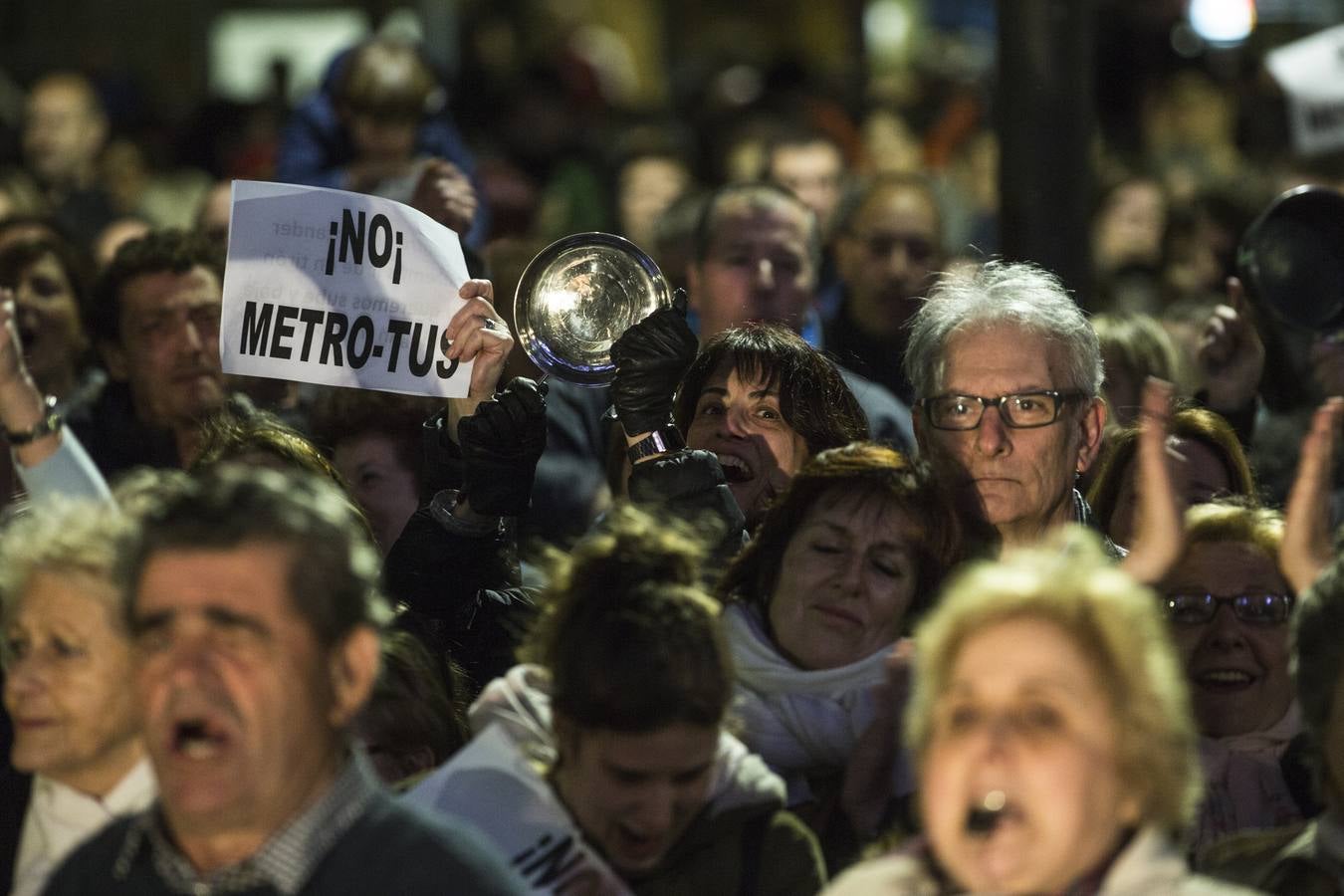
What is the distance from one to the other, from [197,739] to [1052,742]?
118 cm

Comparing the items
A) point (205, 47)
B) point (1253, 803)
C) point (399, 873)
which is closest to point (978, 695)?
point (399, 873)

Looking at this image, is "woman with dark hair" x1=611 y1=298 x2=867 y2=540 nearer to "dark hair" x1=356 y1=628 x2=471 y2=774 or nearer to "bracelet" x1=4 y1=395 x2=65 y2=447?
"dark hair" x1=356 y1=628 x2=471 y2=774

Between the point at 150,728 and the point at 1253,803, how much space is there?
2.17m

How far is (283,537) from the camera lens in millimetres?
3408

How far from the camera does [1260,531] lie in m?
4.84

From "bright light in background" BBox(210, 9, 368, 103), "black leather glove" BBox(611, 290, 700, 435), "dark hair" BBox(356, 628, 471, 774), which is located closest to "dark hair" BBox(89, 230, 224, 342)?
"black leather glove" BBox(611, 290, 700, 435)

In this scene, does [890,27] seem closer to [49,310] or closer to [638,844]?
[49,310]

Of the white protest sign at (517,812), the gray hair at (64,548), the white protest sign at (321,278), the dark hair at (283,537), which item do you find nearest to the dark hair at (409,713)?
the white protest sign at (517,812)

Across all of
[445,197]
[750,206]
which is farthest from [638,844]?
[750,206]

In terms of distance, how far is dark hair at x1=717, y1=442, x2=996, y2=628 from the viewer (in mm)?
4648

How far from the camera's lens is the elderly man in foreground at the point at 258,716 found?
3314mm

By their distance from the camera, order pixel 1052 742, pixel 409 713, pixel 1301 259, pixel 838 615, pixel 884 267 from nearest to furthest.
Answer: pixel 1052 742, pixel 409 713, pixel 838 615, pixel 1301 259, pixel 884 267

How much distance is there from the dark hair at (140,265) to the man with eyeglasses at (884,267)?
85.1 inches

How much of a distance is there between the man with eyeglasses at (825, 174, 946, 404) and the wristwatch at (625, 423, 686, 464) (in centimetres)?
292
